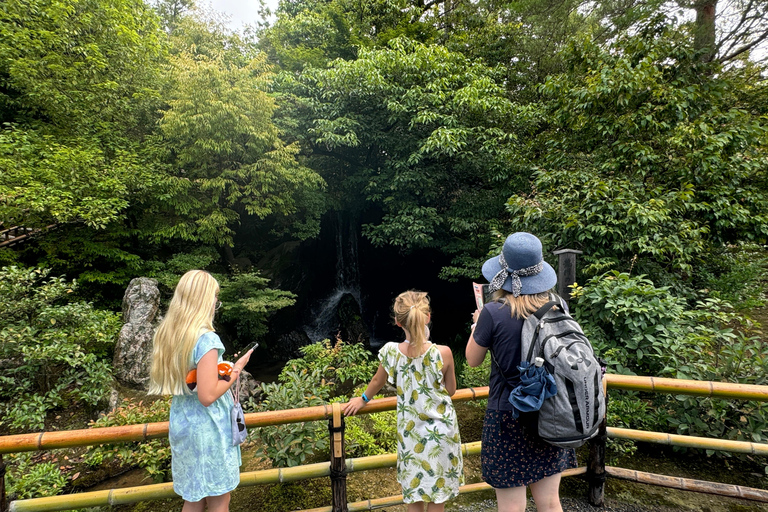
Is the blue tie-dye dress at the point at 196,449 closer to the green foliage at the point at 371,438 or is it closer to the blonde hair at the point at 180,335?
the blonde hair at the point at 180,335

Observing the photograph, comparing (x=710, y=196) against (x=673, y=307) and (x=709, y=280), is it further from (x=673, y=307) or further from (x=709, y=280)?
(x=673, y=307)

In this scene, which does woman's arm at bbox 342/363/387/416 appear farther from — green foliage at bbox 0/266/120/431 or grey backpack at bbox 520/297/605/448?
green foliage at bbox 0/266/120/431

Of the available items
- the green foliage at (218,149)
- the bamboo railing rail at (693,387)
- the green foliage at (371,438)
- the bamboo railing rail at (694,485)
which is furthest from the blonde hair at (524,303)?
the green foliage at (218,149)

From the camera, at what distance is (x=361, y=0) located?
10336mm

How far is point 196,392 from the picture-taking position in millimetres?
1710

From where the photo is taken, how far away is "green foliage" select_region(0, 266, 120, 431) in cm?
420

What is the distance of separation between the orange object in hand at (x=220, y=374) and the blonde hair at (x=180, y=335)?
29mm

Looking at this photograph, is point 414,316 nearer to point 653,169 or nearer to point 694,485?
point 694,485

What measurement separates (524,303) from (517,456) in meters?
0.69

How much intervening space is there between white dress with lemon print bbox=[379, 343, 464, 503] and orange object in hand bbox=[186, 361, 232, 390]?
885 mm

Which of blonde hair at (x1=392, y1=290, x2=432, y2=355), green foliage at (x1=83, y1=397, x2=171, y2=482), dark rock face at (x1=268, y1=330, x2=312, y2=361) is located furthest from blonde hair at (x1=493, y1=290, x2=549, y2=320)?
dark rock face at (x1=268, y1=330, x2=312, y2=361)

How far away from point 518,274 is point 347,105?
28.7 ft

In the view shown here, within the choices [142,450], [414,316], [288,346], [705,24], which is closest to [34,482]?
[142,450]

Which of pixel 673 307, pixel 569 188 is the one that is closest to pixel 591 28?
pixel 569 188
